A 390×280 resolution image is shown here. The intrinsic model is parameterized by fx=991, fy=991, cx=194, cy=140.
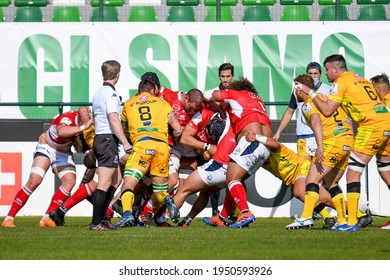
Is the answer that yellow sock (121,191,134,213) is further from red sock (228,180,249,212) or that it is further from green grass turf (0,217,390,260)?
red sock (228,180,249,212)

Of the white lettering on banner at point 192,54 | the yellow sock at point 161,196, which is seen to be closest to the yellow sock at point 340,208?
the yellow sock at point 161,196

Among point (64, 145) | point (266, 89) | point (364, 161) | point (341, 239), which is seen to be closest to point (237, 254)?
point (341, 239)

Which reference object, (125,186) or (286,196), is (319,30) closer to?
(286,196)

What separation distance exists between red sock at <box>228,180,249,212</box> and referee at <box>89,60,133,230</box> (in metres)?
1.50

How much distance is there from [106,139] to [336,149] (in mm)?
2957

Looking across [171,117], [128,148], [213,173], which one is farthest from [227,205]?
[128,148]

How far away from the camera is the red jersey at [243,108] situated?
13594 millimetres

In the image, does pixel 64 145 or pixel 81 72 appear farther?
pixel 81 72

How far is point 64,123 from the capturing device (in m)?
14.6

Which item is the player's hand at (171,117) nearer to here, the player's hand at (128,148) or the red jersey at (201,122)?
the player's hand at (128,148)

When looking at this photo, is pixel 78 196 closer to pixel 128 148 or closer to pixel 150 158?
pixel 150 158

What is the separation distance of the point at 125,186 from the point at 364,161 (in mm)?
3165

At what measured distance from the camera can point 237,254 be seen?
375 inches

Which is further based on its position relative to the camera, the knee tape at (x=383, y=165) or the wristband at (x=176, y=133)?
the wristband at (x=176, y=133)
